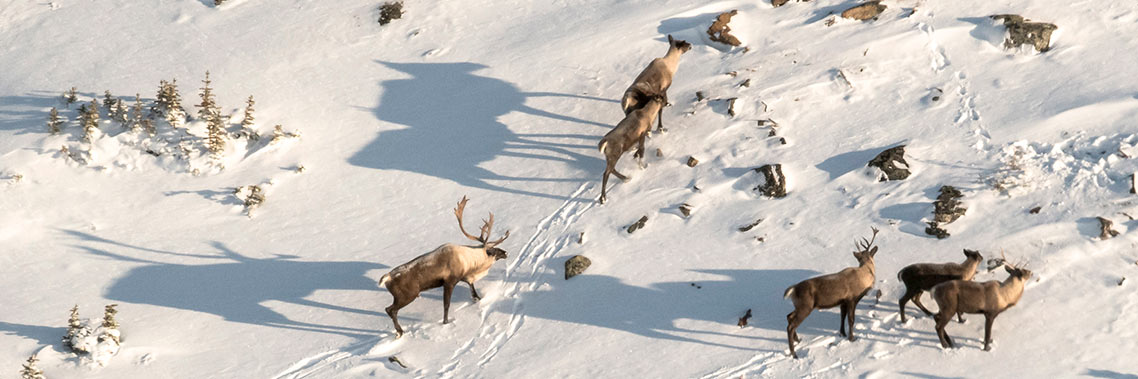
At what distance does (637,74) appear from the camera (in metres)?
20.3

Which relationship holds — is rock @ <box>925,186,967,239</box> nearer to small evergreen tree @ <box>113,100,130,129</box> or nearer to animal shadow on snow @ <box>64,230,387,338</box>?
animal shadow on snow @ <box>64,230,387,338</box>

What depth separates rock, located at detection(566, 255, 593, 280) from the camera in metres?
16.3

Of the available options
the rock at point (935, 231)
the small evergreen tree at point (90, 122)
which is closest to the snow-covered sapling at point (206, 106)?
the small evergreen tree at point (90, 122)

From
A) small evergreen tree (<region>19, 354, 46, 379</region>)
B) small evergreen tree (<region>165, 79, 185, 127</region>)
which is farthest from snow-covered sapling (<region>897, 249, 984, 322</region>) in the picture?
small evergreen tree (<region>165, 79, 185, 127</region>)

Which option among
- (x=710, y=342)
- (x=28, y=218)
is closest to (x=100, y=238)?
(x=28, y=218)

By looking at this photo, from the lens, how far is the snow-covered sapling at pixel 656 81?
59.6 ft

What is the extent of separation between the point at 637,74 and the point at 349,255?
643 centimetres

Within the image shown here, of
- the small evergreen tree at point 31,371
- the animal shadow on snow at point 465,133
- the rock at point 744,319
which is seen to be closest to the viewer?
the rock at point 744,319

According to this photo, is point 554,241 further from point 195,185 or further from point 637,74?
point 195,185

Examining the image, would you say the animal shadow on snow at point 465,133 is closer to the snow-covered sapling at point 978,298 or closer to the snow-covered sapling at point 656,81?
the snow-covered sapling at point 656,81

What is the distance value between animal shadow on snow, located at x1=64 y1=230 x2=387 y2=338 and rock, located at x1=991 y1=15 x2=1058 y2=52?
11.6 metres

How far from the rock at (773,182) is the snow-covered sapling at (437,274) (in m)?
4.50

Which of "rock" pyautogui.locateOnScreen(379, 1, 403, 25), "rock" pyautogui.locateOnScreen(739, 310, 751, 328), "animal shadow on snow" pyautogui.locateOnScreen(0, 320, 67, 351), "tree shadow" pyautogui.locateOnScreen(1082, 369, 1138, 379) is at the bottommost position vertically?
"tree shadow" pyautogui.locateOnScreen(1082, 369, 1138, 379)

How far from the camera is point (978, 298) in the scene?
13.6 m
